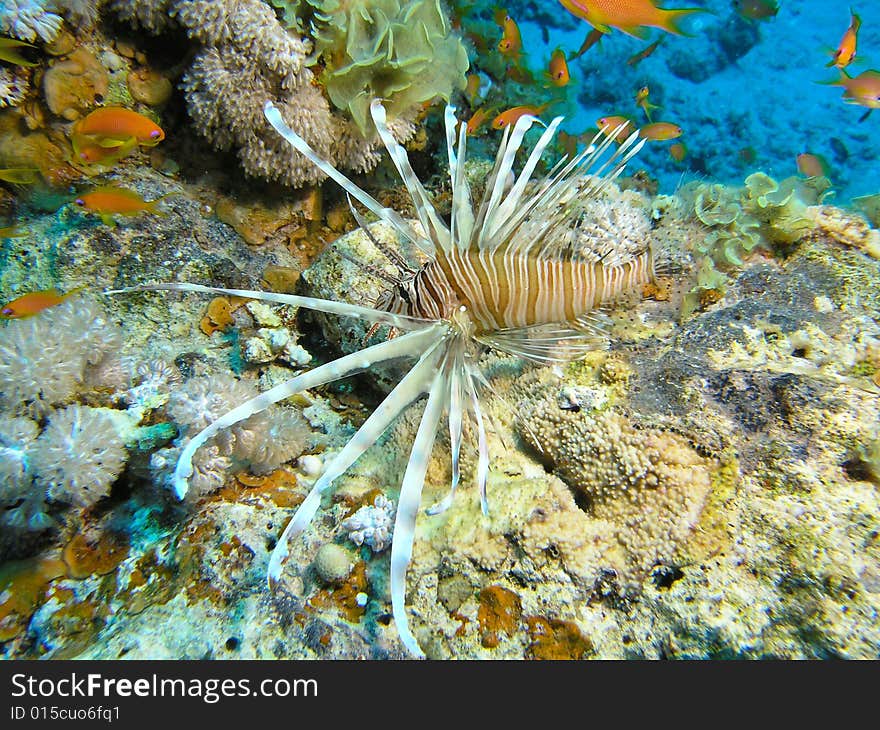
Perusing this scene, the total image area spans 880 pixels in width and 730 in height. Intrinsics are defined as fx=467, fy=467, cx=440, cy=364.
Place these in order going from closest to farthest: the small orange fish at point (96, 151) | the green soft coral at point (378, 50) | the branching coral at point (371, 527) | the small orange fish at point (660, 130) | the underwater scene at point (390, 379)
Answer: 1. the underwater scene at point (390, 379)
2. the branching coral at point (371, 527)
3. the small orange fish at point (96, 151)
4. the green soft coral at point (378, 50)
5. the small orange fish at point (660, 130)

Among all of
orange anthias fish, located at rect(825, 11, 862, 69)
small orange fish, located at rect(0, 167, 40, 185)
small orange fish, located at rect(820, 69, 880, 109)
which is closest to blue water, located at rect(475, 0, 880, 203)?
orange anthias fish, located at rect(825, 11, 862, 69)

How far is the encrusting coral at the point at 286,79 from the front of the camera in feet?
11.1

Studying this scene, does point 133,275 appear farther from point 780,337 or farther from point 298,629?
point 780,337

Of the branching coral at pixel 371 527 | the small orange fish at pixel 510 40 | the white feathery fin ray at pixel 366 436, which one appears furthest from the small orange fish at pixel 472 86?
the branching coral at pixel 371 527

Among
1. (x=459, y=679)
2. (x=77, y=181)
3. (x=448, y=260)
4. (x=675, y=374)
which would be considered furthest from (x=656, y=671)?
(x=77, y=181)

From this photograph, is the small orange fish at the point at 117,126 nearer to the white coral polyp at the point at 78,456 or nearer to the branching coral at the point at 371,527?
the white coral polyp at the point at 78,456

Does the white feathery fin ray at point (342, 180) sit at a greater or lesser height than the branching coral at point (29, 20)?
lesser

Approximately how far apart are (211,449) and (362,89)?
121 inches

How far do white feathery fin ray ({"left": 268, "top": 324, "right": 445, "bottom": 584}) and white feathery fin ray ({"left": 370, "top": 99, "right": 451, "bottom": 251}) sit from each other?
0.66 metres

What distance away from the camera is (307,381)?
1.55 m

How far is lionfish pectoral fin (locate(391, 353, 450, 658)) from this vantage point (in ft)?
4.68

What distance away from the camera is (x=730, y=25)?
20250 millimetres

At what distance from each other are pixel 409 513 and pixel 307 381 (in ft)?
1.79

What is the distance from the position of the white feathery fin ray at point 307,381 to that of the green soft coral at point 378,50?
108 inches
